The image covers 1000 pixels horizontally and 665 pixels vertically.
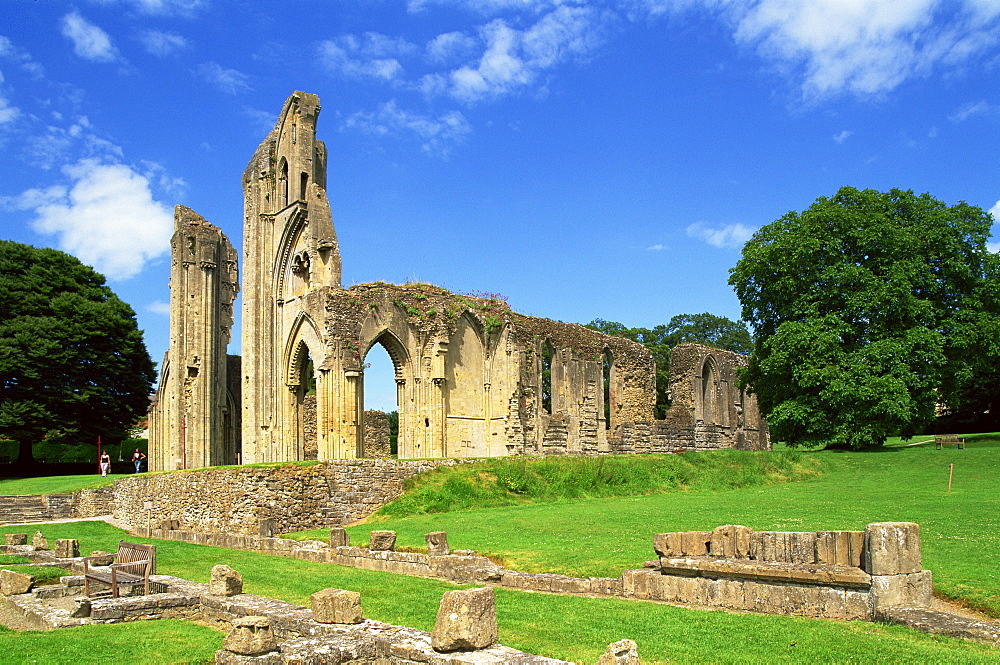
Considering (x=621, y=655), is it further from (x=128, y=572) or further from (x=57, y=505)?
(x=57, y=505)

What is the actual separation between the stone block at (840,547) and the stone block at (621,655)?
3.28 m

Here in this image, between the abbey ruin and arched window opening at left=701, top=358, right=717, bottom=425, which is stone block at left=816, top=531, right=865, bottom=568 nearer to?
the abbey ruin

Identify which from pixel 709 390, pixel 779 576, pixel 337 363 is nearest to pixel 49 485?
pixel 337 363

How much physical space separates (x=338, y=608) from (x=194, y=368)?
31.0 metres

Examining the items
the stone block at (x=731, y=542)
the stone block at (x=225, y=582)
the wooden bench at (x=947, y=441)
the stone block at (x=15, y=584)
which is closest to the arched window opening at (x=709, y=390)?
the wooden bench at (x=947, y=441)

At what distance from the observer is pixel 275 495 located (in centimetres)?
1825

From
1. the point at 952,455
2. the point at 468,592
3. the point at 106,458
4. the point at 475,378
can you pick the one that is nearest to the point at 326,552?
the point at 468,592

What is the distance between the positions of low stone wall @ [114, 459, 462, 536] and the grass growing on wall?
1.85 feet

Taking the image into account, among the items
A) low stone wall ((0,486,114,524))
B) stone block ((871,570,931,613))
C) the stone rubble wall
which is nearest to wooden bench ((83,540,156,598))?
the stone rubble wall

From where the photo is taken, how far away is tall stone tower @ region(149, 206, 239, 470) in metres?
34.6

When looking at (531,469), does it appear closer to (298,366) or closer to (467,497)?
(467,497)

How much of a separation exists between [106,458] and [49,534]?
20.5 meters

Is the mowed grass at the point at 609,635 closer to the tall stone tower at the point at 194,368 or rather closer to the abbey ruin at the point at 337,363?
the abbey ruin at the point at 337,363

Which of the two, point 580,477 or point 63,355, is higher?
point 63,355
